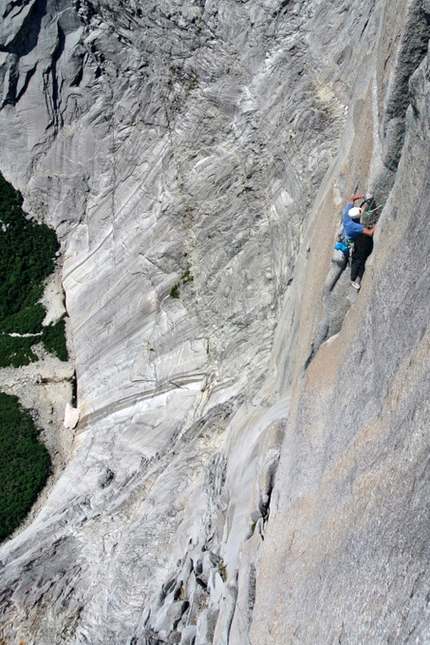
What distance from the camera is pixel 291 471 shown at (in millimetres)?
11180

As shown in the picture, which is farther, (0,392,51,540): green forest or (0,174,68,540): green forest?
(0,174,68,540): green forest

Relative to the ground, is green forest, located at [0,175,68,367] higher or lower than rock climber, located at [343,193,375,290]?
higher

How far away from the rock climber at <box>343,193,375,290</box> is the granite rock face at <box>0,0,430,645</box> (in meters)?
0.44

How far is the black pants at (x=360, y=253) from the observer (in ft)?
34.7

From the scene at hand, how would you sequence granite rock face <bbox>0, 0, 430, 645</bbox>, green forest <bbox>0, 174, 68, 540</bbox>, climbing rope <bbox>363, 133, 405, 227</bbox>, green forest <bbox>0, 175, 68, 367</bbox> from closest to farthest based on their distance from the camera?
1. granite rock face <bbox>0, 0, 430, 645</bbox>
2. climbing rope <bbox>363, 133, 405, 227</bbox>
3. green forest <bbox>0, 174, 68, 540</bbox>
4. green forest <bbox>0, 175, 68, 367</bbox>

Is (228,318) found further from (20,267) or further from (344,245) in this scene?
(20,267)

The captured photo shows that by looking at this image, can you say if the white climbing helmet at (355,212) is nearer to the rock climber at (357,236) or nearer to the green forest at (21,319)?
A: the rock climber at (357,236)

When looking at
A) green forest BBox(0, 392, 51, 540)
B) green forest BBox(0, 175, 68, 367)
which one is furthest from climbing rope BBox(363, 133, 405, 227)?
green forest BBox(0, 175, 68, 367)

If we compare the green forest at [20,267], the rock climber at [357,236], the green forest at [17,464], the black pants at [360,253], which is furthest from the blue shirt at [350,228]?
the green forest at [20,267]

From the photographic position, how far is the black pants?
1057 centimetres

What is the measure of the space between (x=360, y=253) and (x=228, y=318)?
35.0 feet

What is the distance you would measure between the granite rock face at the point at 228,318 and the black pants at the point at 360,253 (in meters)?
0.52

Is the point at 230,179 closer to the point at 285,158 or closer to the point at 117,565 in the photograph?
the point at 285,158

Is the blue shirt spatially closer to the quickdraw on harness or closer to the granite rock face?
the quickdraw on harness
